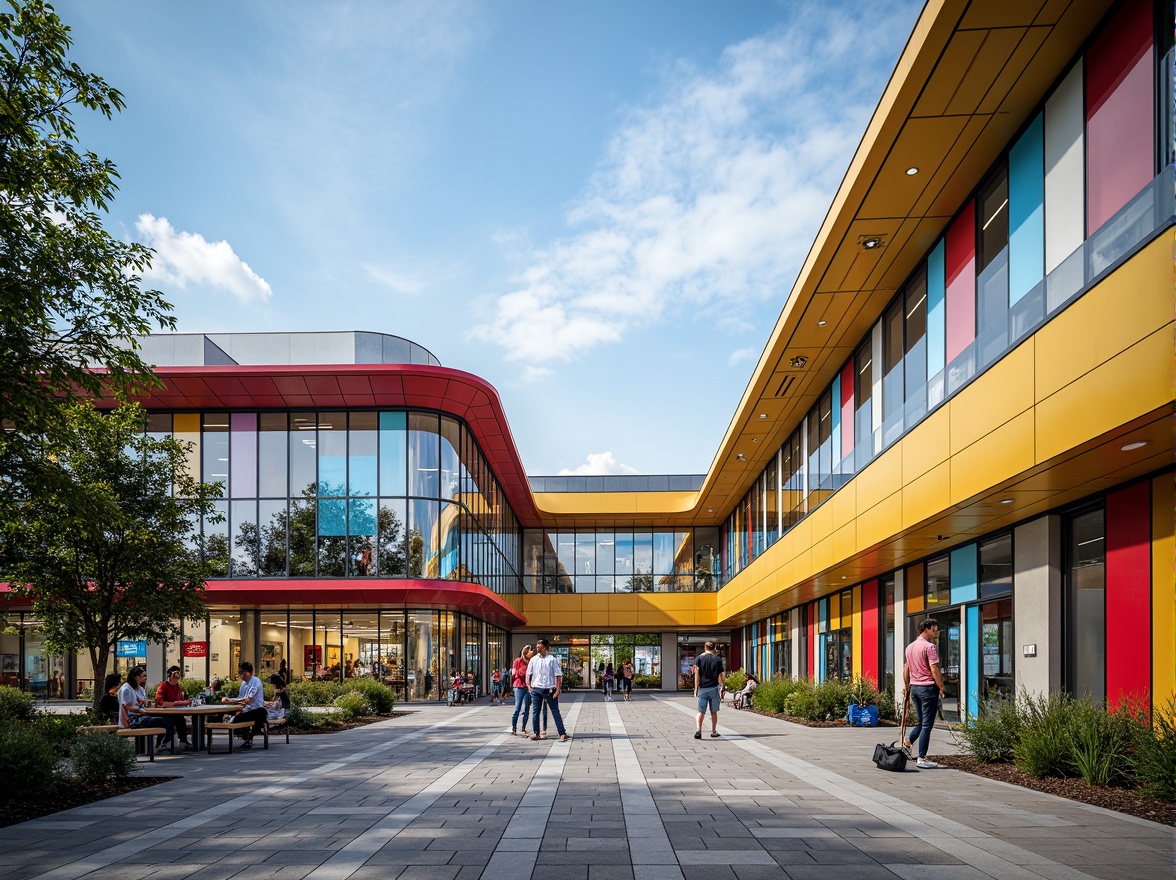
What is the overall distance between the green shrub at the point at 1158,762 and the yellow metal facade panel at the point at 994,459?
3.40 metres

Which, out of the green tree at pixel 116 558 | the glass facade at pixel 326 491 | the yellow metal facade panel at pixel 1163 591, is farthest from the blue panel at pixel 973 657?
the glass facade at pixel 326 491

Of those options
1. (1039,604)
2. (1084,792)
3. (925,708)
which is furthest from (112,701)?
(1039,604)

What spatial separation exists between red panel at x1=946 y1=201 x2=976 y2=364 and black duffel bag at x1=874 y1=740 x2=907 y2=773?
6372 mm

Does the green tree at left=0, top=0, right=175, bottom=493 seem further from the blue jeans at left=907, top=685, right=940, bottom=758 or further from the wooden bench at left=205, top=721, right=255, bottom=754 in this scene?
the blue jeans at left=907, top=685, right=940, bottom=758

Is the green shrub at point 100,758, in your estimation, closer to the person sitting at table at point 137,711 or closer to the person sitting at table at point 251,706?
the person sitting at table at point 137,711

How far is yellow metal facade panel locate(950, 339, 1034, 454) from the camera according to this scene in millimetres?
12508

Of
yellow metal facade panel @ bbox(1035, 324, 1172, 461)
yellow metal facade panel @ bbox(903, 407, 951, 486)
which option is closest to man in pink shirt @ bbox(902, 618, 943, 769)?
yellow metal facade panel @ bbox(1035, 324, 1172, 461)

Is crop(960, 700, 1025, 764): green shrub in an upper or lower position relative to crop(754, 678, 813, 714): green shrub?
upper

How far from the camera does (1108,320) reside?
407 inches

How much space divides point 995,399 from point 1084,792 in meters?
5.11

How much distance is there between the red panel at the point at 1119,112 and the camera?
10516 millimetres

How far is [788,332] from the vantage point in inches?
866

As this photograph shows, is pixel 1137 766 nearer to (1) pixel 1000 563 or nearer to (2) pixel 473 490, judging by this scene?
(1) pixel 1000 563

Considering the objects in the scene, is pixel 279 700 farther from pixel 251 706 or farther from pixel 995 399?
pixel 995 399
